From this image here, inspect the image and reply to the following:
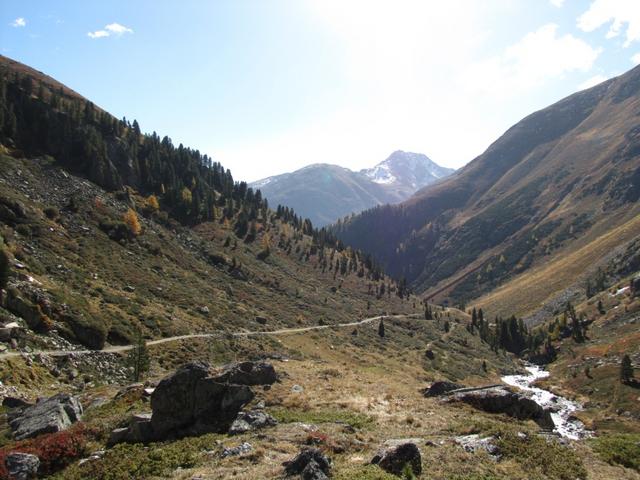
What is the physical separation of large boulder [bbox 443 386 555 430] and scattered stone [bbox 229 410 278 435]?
16.2 meters

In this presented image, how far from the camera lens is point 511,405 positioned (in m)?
31.1

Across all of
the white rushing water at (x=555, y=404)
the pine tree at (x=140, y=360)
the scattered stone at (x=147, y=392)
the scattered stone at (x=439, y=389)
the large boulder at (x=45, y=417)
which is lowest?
the white rushing water at (x=555, y=404)

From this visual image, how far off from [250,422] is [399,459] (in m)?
9.72

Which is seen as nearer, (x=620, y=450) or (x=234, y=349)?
(x=620, y=450)

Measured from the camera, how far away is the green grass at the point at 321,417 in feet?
86.4

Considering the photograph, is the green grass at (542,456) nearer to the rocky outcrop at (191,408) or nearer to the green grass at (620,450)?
the green grass at (620,450)

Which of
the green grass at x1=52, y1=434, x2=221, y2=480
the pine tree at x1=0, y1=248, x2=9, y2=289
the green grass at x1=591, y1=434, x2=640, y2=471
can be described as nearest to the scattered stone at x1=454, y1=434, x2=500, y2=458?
the green grass at x1=591, y1=434, x2=640, y2=471

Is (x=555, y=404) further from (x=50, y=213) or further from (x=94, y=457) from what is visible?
(x=50, y=213)

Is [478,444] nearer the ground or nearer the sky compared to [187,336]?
nearer the sky

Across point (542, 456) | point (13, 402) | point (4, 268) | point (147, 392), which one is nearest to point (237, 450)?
point (147, 392)

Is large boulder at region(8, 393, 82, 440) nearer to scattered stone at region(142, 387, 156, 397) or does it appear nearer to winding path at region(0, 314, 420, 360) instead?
scattered stone at region(142, 387, 156, 397)

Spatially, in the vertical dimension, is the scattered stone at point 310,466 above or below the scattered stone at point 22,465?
above

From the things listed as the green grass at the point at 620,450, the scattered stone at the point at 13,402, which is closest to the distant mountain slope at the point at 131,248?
the scattered stone at the point at 13,402

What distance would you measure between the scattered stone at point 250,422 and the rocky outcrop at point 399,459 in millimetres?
7876
